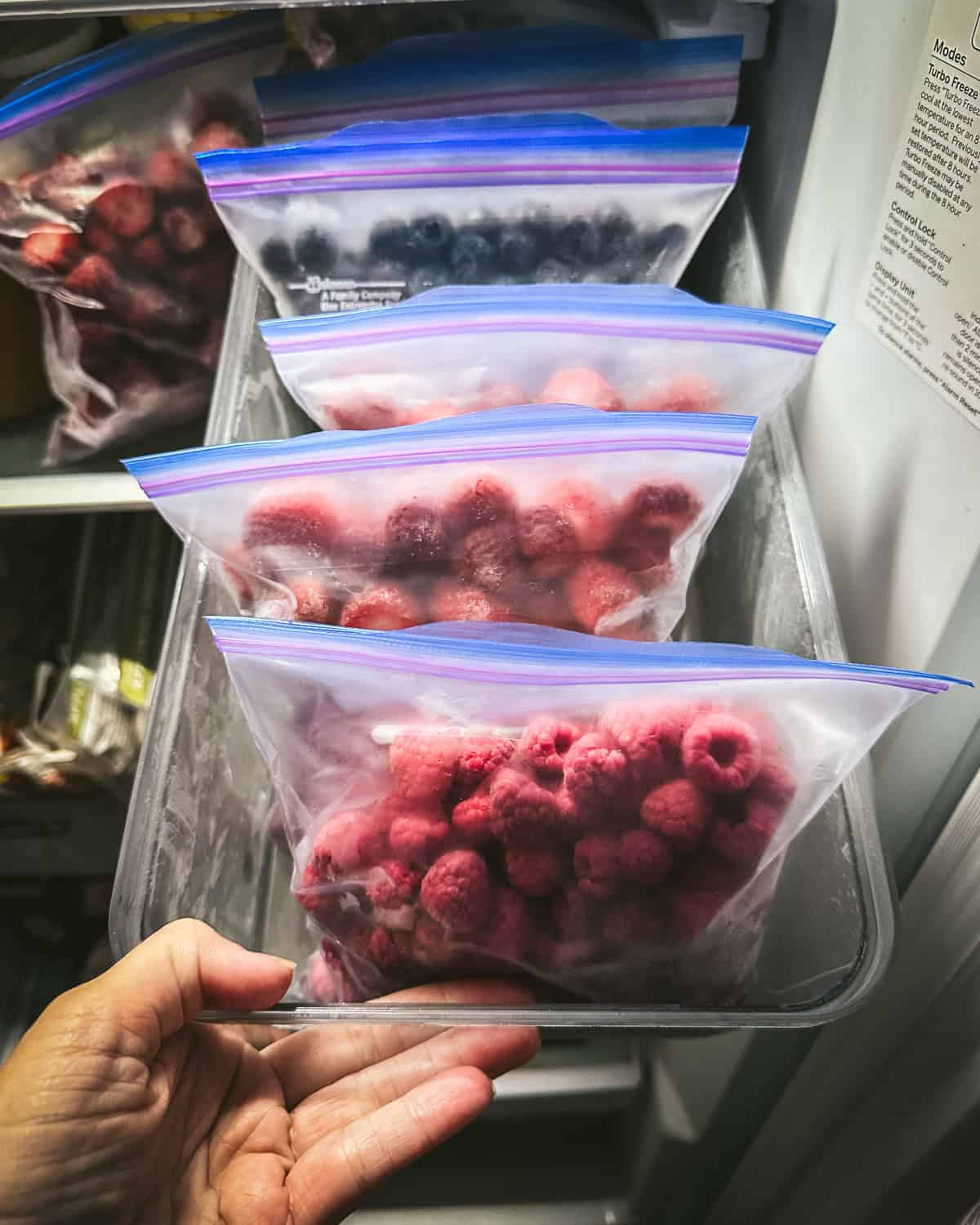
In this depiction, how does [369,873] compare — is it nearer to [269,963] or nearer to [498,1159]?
[269,963]

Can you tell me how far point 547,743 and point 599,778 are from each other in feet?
0.12

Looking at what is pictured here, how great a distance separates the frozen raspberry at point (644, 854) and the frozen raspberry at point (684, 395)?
33cm

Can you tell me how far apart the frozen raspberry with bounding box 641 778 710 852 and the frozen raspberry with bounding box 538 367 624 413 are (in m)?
0.30

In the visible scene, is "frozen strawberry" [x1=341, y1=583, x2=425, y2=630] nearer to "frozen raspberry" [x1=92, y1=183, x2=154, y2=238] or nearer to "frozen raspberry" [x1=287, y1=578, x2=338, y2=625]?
"frozen raspberry" [x1=287, y1=578, x2=338, y2=625]

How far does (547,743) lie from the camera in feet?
1.77

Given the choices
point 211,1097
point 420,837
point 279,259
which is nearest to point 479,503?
Result: point 420,837

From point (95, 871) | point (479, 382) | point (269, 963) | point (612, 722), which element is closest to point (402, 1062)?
point (269, 963)

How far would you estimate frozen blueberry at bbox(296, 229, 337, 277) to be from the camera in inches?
30.4

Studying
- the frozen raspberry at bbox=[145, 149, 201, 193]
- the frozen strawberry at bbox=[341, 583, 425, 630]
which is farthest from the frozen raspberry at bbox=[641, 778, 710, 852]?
the frozen raspberry at bbox=[145, 149, 201, 193]

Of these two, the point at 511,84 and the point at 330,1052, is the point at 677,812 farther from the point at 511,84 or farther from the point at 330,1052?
the point at 511,84

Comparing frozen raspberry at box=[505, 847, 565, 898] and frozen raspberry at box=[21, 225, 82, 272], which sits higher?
frozen raspberry at box=[21, 225, 82, 272]

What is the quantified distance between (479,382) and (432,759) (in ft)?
1.01

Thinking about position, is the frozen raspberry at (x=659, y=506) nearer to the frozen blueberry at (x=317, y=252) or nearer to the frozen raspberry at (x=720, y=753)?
the frozen raspberry at (x=720, y=753)

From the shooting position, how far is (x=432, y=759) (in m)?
0.55
